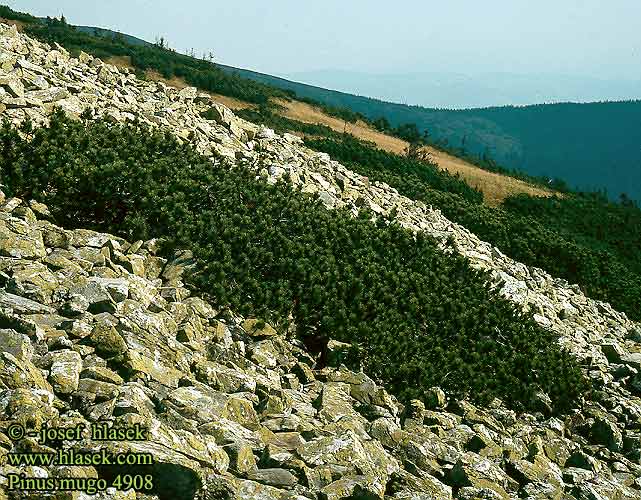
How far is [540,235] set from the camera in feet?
147

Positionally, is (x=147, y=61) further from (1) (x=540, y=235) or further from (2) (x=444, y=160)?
(1) (x=540, y=235)

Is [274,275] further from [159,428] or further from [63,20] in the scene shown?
[63,20]

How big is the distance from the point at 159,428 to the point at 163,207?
11266mm

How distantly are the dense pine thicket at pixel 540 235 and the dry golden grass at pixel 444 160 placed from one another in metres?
3.61

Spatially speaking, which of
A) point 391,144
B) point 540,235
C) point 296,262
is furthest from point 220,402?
point 391,144

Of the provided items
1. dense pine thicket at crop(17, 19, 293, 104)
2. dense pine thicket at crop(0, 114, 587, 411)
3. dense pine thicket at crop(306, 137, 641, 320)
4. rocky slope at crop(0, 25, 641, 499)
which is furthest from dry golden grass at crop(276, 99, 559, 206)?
rocky slope at crop(0, 25, 641, 499)

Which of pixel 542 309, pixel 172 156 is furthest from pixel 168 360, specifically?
pixel 542 309

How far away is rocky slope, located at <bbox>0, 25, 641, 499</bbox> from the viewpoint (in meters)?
8.35

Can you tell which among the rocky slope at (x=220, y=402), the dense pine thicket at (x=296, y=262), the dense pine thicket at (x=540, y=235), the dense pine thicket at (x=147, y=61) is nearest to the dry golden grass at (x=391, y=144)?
the dense pine thicket at (x=147, y=61)

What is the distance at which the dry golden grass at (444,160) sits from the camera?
63.3 m

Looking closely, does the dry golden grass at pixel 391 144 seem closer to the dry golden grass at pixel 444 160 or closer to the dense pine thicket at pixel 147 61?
the dry golden grass at pixel 444 160

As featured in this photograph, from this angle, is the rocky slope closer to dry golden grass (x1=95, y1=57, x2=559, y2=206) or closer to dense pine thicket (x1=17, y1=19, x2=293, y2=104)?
dry golden grass (x1=95, y1=57, x2=559, y2=206)

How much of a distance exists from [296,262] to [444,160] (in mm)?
59666

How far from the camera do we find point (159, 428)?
8188 mm
